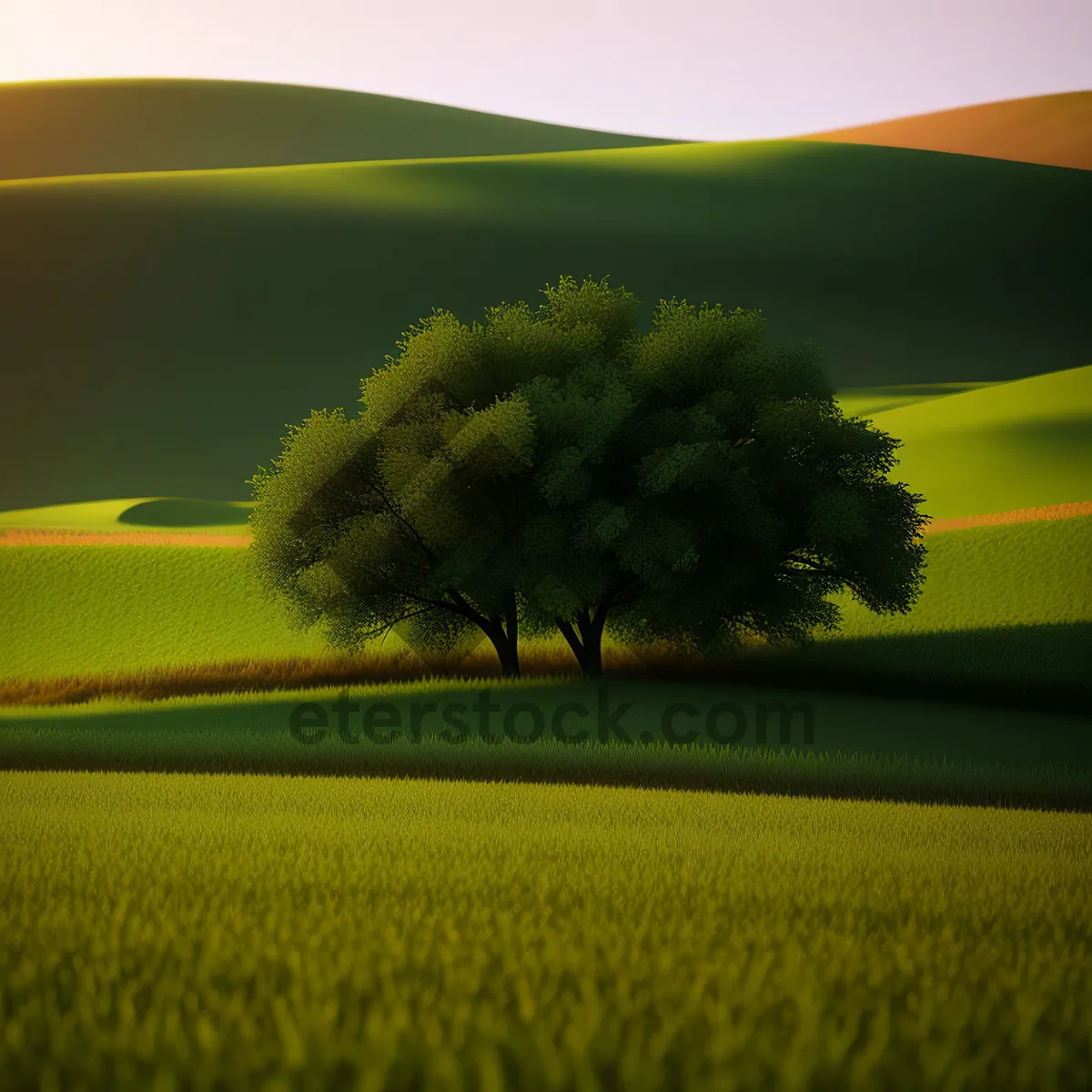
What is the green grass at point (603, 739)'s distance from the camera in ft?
61.4

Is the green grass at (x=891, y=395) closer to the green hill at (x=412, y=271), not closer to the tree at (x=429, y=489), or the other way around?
the green hill at (x=412, y=271)

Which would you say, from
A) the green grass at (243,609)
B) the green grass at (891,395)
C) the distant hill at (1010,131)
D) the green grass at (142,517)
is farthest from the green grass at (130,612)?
the distant hill at (1010,131)

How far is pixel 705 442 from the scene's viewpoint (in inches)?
993

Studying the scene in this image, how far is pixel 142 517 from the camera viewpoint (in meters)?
53.9

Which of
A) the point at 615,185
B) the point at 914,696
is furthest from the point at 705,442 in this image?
the point at 615,185

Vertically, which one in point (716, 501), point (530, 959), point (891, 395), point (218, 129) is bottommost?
point (530, 959)

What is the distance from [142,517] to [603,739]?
38992mm

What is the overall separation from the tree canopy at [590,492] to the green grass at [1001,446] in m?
21.4

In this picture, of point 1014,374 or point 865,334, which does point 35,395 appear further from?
point 1014,374

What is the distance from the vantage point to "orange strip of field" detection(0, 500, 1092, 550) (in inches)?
1471

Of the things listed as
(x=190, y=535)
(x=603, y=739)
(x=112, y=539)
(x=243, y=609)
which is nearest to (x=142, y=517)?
(x=190, y=535)

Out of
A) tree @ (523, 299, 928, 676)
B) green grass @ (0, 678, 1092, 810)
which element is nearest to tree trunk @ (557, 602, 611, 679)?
tree @ (523, 299, 928, 676)

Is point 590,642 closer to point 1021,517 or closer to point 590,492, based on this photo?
point 590,492

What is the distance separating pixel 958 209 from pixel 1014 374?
29612 mm
